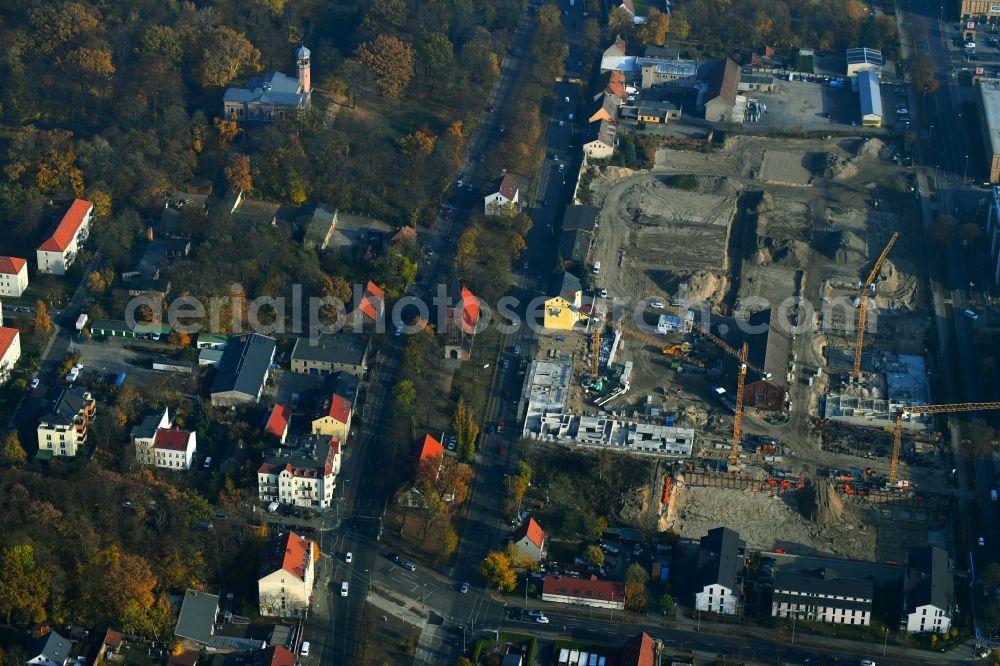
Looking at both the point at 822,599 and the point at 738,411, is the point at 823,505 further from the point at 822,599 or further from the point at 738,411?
the point at 738,411

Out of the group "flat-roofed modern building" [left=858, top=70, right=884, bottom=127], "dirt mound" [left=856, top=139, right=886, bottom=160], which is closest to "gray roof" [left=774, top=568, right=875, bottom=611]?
"dirt mound" [left=856, top=139, right=886, bottom=160]

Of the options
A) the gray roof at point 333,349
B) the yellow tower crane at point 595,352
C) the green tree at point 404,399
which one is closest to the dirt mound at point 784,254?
the yellow tower crane at point 595,352

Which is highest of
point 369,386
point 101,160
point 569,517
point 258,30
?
point 258,30

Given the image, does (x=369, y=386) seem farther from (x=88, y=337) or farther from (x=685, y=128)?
(x=685, y=128)

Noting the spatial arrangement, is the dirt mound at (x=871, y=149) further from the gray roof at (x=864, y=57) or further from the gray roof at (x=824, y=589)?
the gray roof at (x=824, y=589)

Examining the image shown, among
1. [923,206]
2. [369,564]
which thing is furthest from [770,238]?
[369,564]
